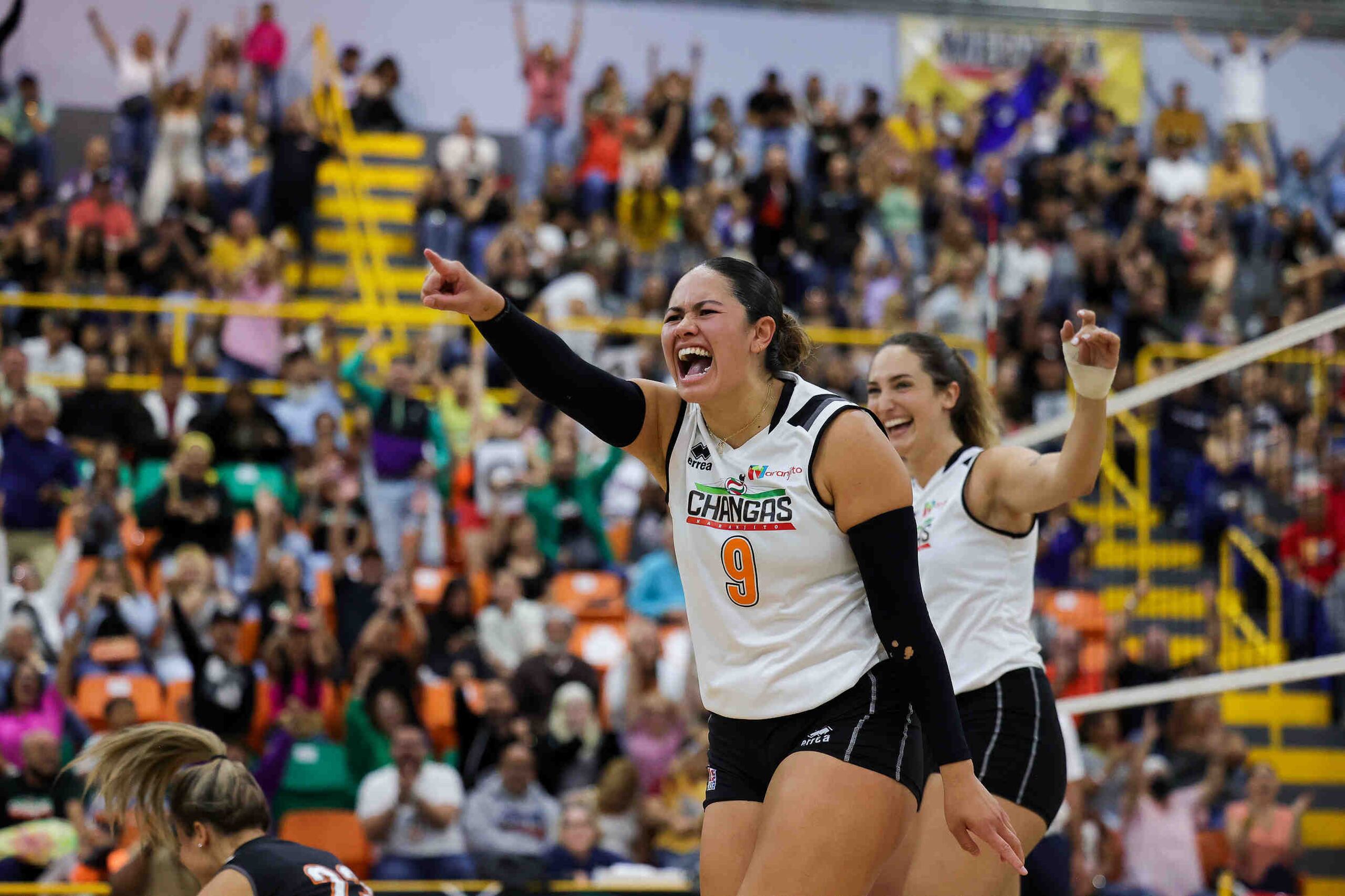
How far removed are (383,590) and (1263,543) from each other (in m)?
7.13

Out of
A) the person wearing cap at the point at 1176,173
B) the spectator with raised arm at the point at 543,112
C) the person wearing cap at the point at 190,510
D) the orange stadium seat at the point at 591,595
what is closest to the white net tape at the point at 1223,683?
the orange stadium seat at the point at 591,595

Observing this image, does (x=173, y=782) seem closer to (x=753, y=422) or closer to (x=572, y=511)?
(x=753, y=422)

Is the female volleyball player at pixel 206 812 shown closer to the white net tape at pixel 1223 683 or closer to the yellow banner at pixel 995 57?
the white net tape at pixel 1223 683

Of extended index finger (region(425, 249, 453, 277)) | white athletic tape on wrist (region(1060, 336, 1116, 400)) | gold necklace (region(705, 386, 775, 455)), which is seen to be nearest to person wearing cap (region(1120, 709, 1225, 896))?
white athletic tape on wrist (region(1060, 336, 1116, 400))

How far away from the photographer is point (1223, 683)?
646 cm

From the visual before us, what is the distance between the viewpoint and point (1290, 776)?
12.3 metres

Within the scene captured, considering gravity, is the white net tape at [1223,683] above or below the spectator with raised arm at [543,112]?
below

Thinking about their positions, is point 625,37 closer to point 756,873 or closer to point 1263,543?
point 1263,543

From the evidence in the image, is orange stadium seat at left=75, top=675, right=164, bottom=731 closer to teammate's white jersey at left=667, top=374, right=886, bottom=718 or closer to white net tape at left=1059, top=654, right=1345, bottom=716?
white net tape at left=1059, top=654, right=1345, bottom=716

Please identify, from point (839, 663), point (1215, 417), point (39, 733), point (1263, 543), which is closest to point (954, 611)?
point (839, 663)

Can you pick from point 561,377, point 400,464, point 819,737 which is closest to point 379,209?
point 400,464

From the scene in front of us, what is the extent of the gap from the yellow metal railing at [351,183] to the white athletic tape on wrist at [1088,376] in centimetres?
1148

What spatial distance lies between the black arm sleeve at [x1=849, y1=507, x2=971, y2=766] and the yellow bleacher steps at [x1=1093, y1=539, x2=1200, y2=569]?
1055cm

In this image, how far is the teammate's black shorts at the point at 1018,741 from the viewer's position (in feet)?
14.6
